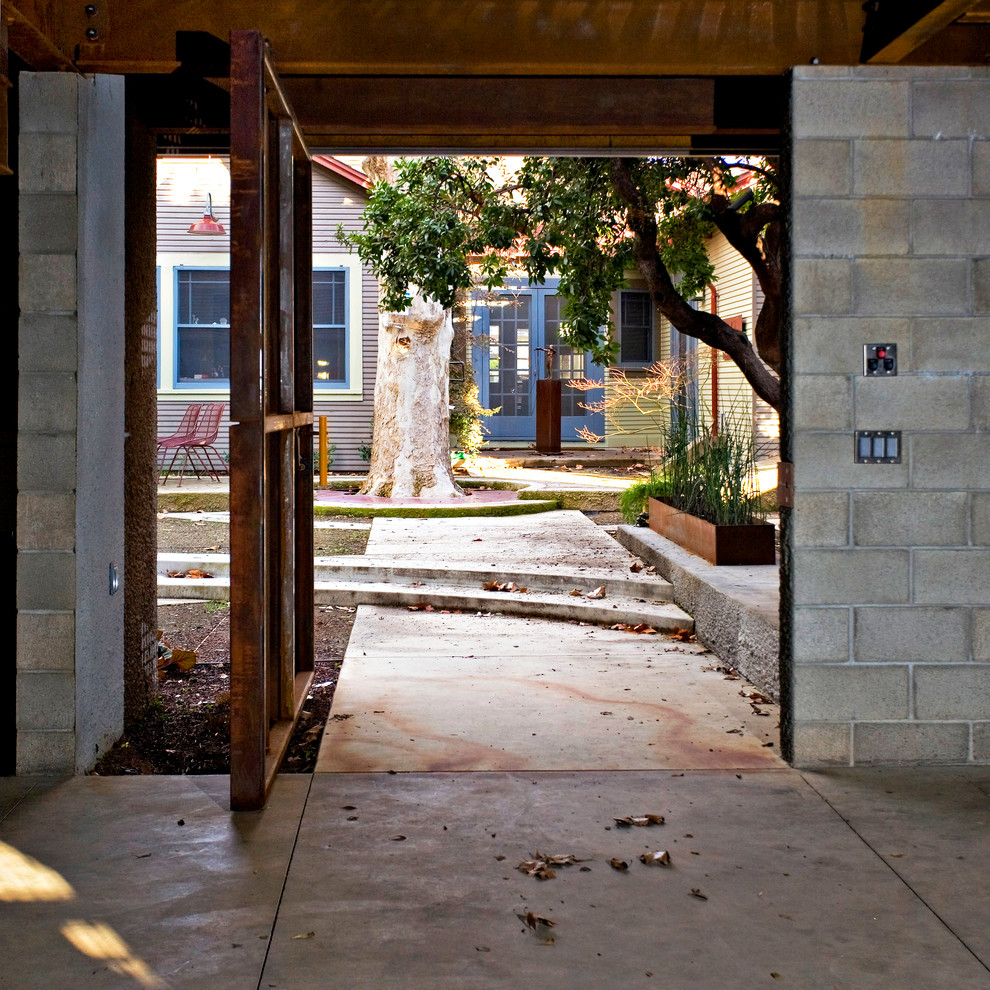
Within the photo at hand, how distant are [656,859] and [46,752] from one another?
7.31ft

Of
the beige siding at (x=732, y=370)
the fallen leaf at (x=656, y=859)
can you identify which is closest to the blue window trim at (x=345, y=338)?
the beige siding at (x=732, y=370)

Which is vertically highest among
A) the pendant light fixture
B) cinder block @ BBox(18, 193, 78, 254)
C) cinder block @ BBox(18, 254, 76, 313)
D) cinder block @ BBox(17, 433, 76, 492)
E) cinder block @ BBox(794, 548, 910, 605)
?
the pendant light fixture

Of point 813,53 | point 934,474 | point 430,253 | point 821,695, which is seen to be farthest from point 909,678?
point 430,253

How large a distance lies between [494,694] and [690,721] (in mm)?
955

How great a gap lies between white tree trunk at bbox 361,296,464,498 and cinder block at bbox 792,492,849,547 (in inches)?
366

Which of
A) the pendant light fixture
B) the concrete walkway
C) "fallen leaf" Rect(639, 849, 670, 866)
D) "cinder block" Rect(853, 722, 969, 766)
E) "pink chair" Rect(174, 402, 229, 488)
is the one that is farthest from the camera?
"pink chair" Rect(174, 402, 229, 488)

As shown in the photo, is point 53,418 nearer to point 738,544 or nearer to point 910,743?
point 910,743

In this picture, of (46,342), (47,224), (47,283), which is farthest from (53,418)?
(47,224)

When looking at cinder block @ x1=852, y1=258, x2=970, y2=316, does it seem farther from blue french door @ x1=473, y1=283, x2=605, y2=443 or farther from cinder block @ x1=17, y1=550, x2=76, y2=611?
blue french door @ x1=473, y1=283, x2=605, y2=443

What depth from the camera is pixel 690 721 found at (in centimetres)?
492

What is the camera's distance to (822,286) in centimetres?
418

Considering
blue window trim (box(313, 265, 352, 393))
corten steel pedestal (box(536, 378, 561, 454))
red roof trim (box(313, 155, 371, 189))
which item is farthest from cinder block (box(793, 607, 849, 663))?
corten steel pedestal (box(536, 378, 561, 454))

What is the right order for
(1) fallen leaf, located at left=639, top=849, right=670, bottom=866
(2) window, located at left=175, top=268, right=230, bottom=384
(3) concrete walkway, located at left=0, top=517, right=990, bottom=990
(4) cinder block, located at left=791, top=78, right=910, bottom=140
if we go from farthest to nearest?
1. (2) window, located at left=175, top=268, right=230, bottom=384
2. (4) cinder block, located at left=791, top=78, right=910, bottom=140
3. (1) fallen leaf, located at left=639, top=849, right=670, bottom=866
4. (3) concrete walkway, located at left=0, top=517, right=990, bottom=990

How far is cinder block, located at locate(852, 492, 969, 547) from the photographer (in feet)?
13.8
